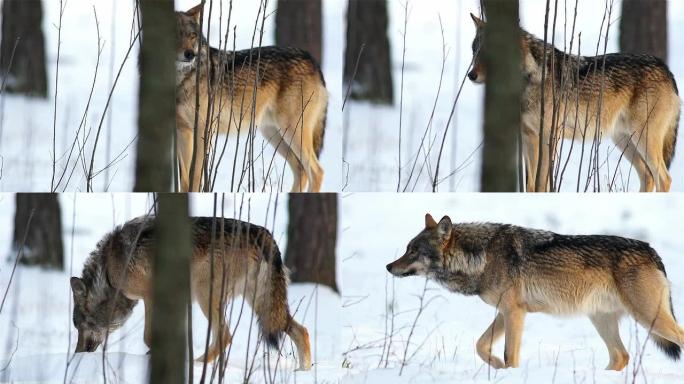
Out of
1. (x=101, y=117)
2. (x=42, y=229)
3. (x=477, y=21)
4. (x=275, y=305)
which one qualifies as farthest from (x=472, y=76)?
(x=42, y=229)

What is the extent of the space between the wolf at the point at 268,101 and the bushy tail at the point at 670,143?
2.49 metres

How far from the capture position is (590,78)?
7.68 m

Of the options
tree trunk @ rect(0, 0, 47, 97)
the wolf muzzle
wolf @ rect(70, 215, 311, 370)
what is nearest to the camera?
wolf @ rect(70, 215, 311, 370)

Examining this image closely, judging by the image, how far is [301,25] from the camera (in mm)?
8250

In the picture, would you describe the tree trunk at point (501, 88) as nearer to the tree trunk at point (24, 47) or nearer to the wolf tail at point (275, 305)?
the wolf tail at point (275, 305)

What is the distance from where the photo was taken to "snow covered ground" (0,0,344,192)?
7594 millimetres

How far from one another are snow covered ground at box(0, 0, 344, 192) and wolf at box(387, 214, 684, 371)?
103 cm

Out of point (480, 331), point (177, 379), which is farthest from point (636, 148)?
point (177, 379)

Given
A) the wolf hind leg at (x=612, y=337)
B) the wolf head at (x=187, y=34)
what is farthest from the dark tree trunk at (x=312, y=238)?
the wolf hind leg at (x=612, y=337)

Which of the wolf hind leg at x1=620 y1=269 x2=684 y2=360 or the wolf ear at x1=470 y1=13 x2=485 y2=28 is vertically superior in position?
the wolf ear at x1=470 y1=13 x2=485 y2=28

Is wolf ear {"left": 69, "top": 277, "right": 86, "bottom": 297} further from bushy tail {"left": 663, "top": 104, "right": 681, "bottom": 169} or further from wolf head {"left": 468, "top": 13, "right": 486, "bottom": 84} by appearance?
bushy tail {"left": 663, "top": 104, "right": 681, "bottom": 169}

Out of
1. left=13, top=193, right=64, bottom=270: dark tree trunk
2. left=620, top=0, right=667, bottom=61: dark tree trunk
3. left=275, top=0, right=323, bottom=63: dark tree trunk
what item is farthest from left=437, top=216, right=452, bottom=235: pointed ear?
left=13, top=193, right=64, bottom=270: dark tree trunk

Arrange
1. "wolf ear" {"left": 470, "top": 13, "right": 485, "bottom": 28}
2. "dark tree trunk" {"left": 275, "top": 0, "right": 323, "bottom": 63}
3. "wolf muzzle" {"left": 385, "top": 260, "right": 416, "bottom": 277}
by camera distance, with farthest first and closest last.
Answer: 1. "dark tree trunk" {"left": 275, "top": 0, "right": 323, "bottom": 63}
2. "wolf ear" {"left": 470, "top": 13, "right": 485, "bottom": 28}
3. "wolf muzzle" {"left": 385, "top": 260, "right": 416, "bottom": 277}

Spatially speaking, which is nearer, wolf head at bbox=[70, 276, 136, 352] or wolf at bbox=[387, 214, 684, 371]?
wolf at bbox=[387, 214, 684, 371]
